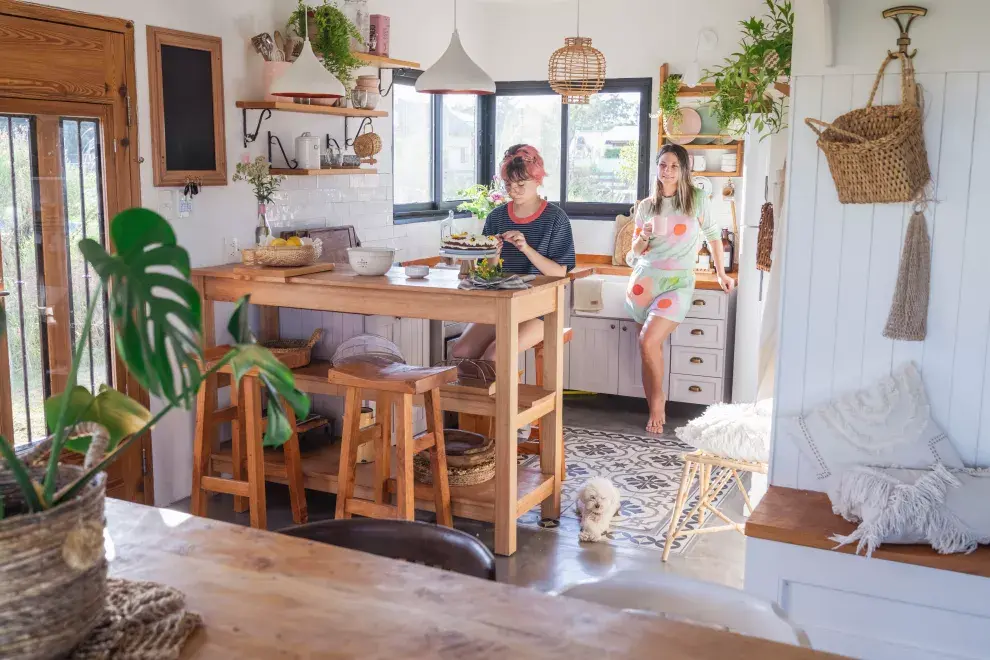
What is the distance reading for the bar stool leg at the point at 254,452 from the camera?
163 inches

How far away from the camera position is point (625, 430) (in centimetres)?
614

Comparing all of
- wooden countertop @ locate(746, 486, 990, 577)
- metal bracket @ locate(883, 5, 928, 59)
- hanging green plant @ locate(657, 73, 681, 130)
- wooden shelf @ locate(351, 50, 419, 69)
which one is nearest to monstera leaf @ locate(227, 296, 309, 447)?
wooden countertop @ locate(746, 486, 990, 577)

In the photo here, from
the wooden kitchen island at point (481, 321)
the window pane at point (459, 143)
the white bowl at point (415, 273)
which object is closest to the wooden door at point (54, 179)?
the wooden kitchen island at point (481, 321)

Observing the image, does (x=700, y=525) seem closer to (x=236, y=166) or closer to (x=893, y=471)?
(x=893, y=471)

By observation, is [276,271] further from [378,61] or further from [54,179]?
[378,61]

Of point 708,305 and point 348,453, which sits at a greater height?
point 708,305

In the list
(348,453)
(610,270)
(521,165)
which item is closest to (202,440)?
(348,453)

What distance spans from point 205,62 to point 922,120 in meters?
3.13

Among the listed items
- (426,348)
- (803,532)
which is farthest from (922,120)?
(426,348)

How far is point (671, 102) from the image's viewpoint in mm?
6672

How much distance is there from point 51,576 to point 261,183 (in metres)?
3.84

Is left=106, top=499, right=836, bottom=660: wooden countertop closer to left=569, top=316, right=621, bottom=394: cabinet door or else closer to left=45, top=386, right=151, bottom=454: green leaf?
left=45, top=386, right=151, bottom=454: green leaf

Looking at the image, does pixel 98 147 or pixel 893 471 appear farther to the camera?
pixel 98 147

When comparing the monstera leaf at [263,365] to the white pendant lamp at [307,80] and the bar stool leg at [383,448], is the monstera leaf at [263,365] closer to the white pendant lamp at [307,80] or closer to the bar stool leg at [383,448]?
the bar stool leg at [383,448]
